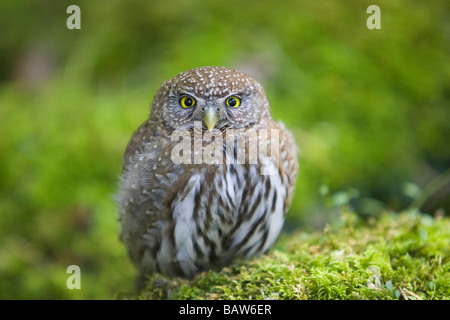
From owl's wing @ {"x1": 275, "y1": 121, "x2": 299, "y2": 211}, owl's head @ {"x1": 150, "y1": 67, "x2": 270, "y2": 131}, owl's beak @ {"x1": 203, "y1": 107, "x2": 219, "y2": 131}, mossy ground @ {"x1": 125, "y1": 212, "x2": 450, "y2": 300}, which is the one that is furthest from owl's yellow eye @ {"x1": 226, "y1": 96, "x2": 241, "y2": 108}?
mossy ground @ {"x1": 125, "y1": 212, "x2": 450, "y2": 300}

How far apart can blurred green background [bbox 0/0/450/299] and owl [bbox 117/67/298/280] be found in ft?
4.50

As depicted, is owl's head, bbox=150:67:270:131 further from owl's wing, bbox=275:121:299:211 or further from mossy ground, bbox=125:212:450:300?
mossy ground, bbox=125:212:450:300

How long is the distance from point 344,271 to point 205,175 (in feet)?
2.94

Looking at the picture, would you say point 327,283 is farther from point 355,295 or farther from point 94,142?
point 94,142

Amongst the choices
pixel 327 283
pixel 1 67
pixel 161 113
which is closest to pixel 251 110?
pixel 161 113

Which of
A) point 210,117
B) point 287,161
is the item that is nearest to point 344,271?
point 287,161

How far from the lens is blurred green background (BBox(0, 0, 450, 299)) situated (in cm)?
454

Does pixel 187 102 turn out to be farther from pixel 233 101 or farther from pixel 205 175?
pixel 205 175

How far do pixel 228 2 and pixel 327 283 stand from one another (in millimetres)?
4248

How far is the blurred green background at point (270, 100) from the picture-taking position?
14.9 ft

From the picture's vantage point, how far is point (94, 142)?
4.98 meters

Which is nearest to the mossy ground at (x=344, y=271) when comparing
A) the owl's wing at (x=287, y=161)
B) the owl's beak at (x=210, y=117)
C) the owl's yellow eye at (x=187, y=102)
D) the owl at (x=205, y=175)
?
the owl at (x=205, y=175)

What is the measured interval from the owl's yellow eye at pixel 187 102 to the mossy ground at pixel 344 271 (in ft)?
3.11

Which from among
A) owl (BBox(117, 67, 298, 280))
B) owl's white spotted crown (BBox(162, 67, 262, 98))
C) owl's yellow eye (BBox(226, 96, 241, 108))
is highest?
owl's white spotted crown (BBox(162, 67, 262, 98))
